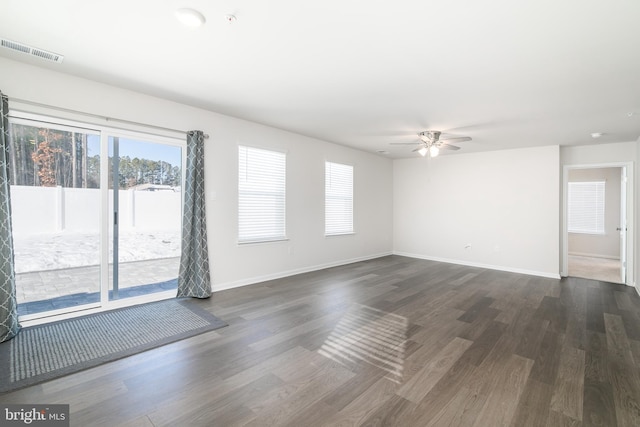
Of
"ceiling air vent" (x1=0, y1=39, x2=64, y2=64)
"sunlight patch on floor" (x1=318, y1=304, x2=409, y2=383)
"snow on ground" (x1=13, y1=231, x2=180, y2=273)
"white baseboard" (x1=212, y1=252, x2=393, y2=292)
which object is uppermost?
"ceiling air vent" (x1=0, y1=39, x2=64, y2=64)

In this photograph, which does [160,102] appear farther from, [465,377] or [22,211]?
[465,377]

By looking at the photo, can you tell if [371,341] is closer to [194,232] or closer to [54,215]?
[194,232]

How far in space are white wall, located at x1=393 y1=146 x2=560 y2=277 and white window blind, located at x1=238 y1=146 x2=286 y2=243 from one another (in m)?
3.88

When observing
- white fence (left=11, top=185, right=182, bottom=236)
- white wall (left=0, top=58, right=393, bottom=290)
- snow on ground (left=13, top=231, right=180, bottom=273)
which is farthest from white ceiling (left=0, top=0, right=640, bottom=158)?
snow on ground (left=13, top=231, right=180, bottom=273)

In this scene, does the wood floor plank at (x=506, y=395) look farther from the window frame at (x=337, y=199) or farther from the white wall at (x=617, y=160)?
the white wall at (x=617, y=160)

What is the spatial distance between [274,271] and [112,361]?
2.98 m

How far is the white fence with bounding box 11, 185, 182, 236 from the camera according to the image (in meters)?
3.09

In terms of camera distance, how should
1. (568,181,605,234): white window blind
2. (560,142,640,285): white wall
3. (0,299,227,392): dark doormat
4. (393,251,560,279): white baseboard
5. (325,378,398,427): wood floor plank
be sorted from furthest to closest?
1. (568,181,605,234): white window blind
2. (393,251,560,279): white baseboard
3. (560,142,640,285): white wall
4. (0,299,227,392): dark doormat
5. (325,378,398,427): wood floor plank

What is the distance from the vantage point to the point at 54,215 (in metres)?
3.26

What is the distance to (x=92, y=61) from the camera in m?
2.89

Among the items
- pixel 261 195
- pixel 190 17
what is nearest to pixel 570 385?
pixel 190 17

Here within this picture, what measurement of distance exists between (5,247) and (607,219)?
11730mm

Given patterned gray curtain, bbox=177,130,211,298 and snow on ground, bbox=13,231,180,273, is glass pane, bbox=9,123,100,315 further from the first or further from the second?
patterned gray curtain, bbox=177,130,211,298

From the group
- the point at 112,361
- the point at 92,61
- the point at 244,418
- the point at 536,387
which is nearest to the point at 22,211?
the point at 92,61
